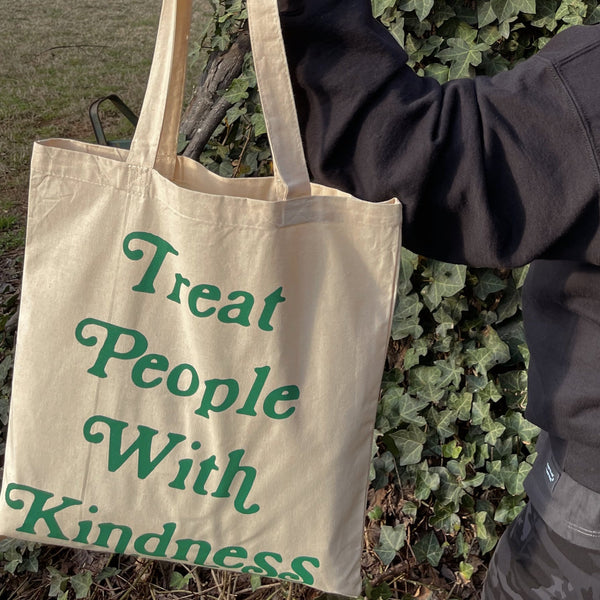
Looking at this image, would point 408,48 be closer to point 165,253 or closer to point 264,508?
point 165,253

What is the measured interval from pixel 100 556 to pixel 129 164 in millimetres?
1380

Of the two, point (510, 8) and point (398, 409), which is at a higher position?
point (510, 8)

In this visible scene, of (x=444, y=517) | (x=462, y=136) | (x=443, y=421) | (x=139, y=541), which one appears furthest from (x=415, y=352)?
(x=462, y=136)

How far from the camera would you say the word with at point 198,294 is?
0.83 m

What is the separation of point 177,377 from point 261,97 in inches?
13.6

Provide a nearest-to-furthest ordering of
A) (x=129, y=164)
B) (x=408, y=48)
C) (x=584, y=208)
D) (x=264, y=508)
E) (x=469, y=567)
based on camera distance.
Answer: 1. (x=584, y=208)
2. (x=129, y=164)
3. (x=264, y=508)
4. (x=408, y=48)
5. (x=469, y=567)

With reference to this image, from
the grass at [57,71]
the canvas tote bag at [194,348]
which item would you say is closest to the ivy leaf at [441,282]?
the canvas tote bag at [194,348]

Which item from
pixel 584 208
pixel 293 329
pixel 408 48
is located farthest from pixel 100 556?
pixel 584 208

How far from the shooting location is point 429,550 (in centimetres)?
181

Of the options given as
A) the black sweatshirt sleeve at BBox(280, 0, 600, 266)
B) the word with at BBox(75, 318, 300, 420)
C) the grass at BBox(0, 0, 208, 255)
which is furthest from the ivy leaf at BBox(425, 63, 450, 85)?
the grass at BBox(0, 0, 208, 255)

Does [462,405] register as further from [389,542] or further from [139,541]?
[139,541]

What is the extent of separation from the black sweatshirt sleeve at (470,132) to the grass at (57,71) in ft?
8.94

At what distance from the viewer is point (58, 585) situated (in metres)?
1.79

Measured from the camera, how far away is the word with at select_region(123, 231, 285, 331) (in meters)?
0.83
